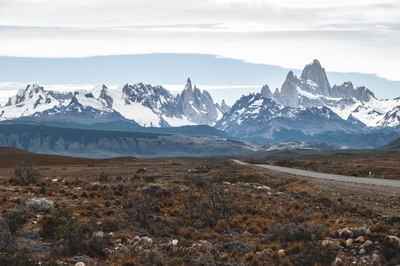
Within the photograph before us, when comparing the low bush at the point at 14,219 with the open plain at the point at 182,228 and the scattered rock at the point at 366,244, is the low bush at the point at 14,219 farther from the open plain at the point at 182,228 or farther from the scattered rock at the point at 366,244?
the scattered rock at the point at 366,244

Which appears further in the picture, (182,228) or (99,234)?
(182,228)

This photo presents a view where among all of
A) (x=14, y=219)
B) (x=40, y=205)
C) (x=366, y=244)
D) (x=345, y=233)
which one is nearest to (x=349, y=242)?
(x=366, y=244)

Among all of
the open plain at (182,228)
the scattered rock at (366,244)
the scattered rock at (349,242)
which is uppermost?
the scattered rock at (366,244)

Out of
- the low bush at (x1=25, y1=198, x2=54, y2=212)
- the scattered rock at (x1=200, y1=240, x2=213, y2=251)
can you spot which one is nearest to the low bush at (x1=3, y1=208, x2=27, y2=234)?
the low bush at (x1=25, y1=198, x2=54, y2=212)

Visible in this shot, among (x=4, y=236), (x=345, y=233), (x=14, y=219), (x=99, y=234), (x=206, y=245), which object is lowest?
(x=206, y=245)

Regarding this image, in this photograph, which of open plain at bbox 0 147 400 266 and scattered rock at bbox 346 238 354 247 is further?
scattered rock at bbox 346 238 354 247

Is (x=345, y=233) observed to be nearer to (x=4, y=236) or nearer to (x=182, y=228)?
(x=182, y=228)

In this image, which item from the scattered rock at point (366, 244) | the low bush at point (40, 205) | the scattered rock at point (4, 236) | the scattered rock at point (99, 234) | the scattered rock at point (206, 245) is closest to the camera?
the scattered rock at point (4, 236)

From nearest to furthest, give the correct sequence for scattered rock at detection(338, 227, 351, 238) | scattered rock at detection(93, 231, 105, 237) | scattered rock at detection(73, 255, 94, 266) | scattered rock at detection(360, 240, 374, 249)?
scattered rock at detection(73, 255, 94, 266) < scattered rock at detection(360, 240, 374, 249) < scattered rock at detection(93, 231, 105, 237) < scattered rock at detection(338, 227, 351, 238)

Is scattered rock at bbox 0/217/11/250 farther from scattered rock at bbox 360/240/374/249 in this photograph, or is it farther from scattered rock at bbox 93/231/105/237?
scattered rock at bbox 360/240/374/249

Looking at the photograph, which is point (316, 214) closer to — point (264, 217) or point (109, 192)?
point (264, 217)

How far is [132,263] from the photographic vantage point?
566 inches

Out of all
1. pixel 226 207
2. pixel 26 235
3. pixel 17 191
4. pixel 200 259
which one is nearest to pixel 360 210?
pixel 226 207

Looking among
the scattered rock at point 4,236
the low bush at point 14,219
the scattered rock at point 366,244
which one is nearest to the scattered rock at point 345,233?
the scattered rock at point 366,244
